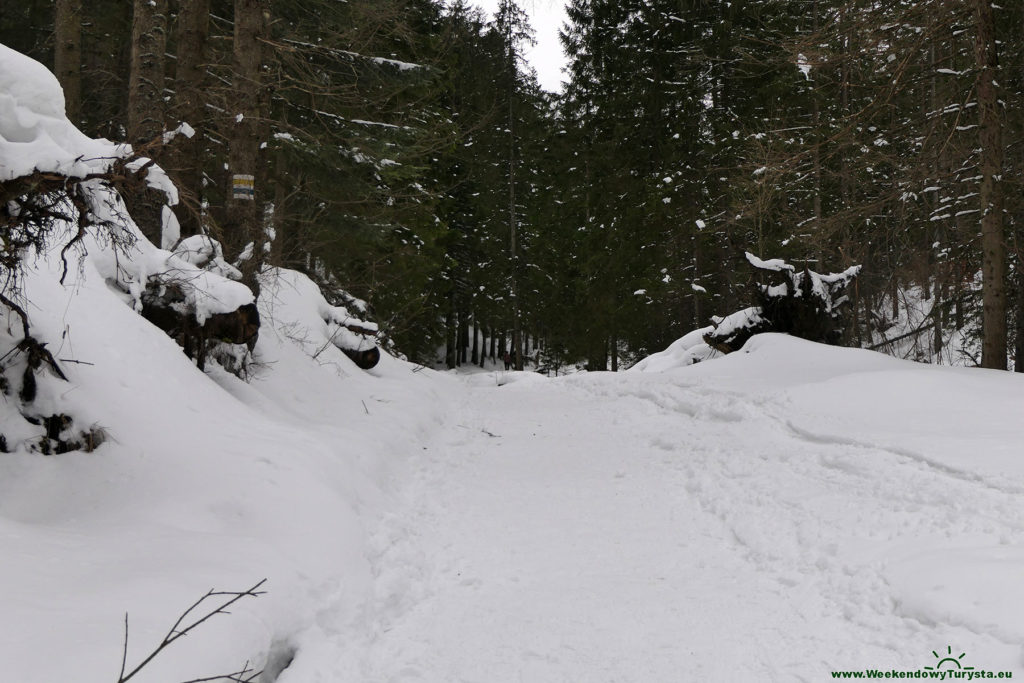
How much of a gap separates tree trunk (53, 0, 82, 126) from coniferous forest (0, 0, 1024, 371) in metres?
0.05

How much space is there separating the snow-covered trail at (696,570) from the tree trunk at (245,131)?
4.02 m

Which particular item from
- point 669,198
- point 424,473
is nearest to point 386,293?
point 669,198

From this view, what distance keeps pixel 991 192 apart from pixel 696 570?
26.4ft

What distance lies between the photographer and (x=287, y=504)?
445cm

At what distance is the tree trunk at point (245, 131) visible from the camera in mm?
8703

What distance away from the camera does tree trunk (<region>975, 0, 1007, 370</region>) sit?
8.66 metres

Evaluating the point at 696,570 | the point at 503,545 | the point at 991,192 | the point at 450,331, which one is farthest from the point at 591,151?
the point at 696,570

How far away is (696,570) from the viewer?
4.18 metres

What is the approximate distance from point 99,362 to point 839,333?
14363mm

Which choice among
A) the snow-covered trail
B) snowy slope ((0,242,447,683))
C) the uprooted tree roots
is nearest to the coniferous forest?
the uprooted tree roots

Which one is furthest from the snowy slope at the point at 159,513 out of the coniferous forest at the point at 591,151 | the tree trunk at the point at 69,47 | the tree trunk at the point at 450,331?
the tree trunk at the point at 450,331

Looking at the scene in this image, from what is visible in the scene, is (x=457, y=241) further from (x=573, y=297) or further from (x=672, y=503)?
(x=672, y=503)

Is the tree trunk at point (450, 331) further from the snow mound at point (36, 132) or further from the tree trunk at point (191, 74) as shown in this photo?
the snow mound at point (36, 132)

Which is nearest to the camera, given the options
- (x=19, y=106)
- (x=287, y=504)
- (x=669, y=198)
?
(x=19, y=106)
